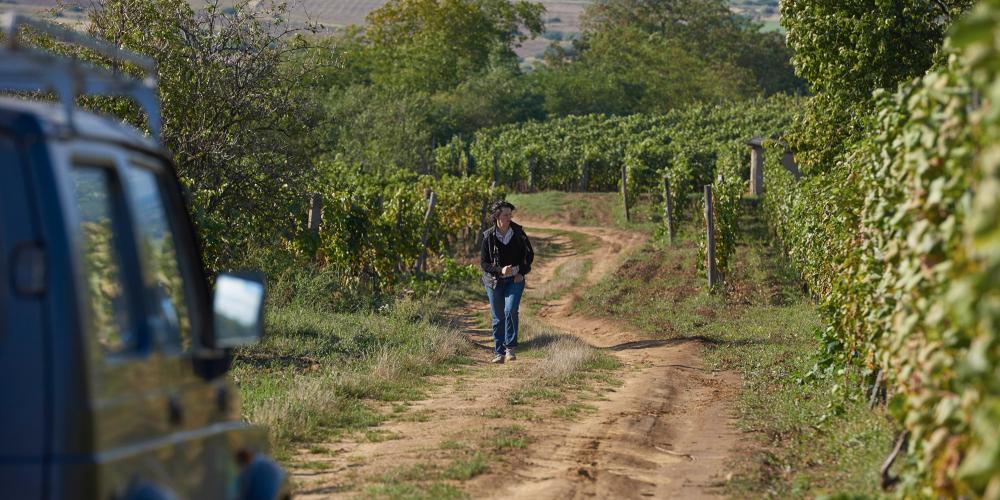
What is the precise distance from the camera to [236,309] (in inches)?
148

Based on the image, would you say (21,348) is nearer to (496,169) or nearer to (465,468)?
(465,468)

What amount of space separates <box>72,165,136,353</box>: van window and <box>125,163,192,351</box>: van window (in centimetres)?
7

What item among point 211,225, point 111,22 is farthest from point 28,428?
point 111,22

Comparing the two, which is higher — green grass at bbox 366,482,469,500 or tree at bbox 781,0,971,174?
tree at bbox 781,0,971,174

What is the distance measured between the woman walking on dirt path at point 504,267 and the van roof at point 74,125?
33.5 ft

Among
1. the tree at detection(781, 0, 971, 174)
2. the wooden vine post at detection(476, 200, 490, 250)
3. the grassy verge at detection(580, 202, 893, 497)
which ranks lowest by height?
the grassy verge at detection(580, 202, 893, 497)

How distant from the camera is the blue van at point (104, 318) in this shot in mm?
2619

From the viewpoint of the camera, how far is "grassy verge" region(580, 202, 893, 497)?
777 centimetres

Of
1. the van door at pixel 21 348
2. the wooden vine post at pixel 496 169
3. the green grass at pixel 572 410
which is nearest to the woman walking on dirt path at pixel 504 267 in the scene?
the green grass at pixel 572 410

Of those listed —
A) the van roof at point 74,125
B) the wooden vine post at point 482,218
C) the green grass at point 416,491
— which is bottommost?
the green grass at point 416,491

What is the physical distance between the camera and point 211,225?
1370 cm

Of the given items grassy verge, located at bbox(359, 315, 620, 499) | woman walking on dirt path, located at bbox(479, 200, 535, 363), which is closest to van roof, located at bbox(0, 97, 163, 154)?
grassy verge, located at bbox(359, 315, 620, 499)

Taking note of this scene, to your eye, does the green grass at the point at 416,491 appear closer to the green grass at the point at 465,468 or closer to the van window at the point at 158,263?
the green grass at the point at 465,468

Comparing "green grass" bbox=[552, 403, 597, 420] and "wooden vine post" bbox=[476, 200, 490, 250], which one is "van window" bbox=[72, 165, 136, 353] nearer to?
"green grass" bbox=[552, 403, 597, 420]
